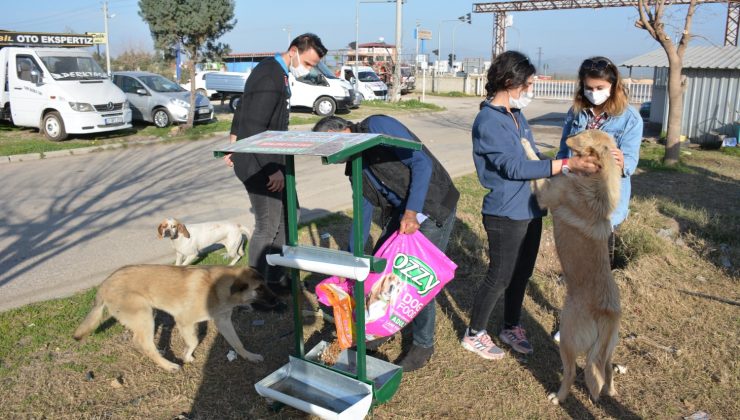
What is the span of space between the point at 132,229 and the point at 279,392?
4327 mm

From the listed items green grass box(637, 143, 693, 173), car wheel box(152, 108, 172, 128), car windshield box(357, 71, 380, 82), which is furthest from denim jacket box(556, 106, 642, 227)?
car windshield box(357, 71, 380, 82)

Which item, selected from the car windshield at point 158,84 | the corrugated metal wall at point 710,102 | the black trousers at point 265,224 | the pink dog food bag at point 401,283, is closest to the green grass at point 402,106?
the car windshield at point 158,84

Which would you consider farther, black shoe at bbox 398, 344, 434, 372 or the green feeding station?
black shoe at bbox 398, 344, 434, 372

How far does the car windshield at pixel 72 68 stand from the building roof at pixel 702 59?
1456 cm

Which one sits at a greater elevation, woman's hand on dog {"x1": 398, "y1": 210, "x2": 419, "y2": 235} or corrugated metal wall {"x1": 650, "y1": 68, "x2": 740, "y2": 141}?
corrugated metal wall {"x1": 650, "y1": 68, "x2": 740, "y2": 141}

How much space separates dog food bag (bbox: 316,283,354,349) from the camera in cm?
312

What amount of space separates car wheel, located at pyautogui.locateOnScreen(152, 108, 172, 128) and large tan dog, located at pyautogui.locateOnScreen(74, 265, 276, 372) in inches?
505

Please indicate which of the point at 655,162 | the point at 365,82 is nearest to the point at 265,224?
the point at 655,162

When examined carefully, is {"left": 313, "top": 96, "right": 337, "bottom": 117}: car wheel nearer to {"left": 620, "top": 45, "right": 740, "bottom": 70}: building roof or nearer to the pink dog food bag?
{"left": 620, "top": 45, "right": 740, "bottom": 70}: building roof

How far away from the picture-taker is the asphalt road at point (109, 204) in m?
5.32

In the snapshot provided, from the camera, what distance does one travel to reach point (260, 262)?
4.36 meters

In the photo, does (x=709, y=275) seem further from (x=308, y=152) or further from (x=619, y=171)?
(x=308, y=152)

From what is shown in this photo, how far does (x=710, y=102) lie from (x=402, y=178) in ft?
44.1

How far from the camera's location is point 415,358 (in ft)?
11.8
